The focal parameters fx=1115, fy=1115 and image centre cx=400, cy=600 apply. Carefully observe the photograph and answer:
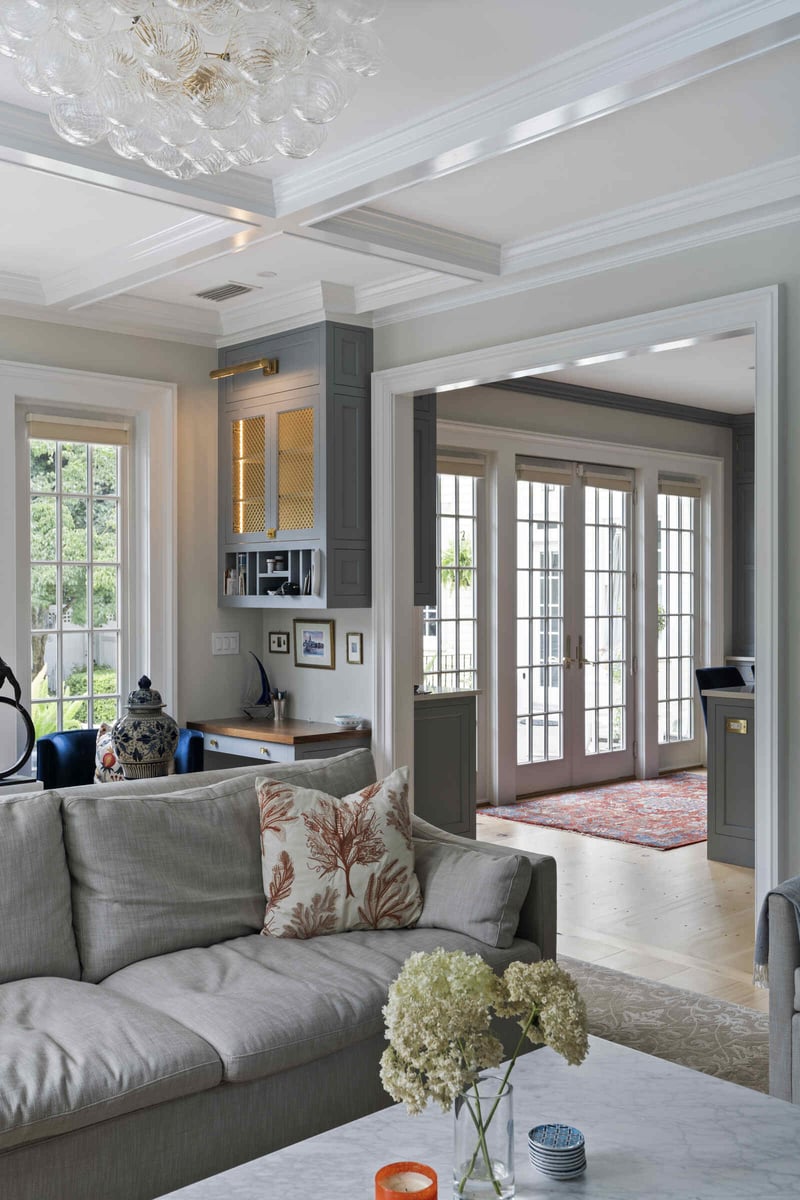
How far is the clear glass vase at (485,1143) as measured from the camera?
158 cm

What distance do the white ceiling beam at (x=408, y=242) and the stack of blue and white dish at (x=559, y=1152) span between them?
313 cm

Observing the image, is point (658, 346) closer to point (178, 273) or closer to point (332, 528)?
point (332, 528)

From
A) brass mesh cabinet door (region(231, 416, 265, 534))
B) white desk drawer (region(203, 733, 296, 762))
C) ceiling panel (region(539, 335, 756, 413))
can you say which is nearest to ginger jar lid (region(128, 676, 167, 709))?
white desk drawer (region(203, 733, 296, 762))

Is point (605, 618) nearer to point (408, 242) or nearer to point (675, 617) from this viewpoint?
point (675, 617)

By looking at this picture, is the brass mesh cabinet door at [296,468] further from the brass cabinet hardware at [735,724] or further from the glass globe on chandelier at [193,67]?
the glass globe on chandelier at [193,67]

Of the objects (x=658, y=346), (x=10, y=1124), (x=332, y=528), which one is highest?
(x=658, y=346)

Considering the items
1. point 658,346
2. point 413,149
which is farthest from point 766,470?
point 413,149

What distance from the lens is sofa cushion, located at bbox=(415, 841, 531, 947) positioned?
9.85 feet

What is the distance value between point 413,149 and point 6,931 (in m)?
2.47

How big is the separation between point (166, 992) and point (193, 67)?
2023mm

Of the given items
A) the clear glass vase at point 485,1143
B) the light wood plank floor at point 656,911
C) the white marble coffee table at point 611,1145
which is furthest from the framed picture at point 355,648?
the clear glass vase at point 485,1143

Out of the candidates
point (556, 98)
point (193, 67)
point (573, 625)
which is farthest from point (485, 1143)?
point (573, 625)

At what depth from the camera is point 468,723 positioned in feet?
A: 19.3

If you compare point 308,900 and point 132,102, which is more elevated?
point 132,102
